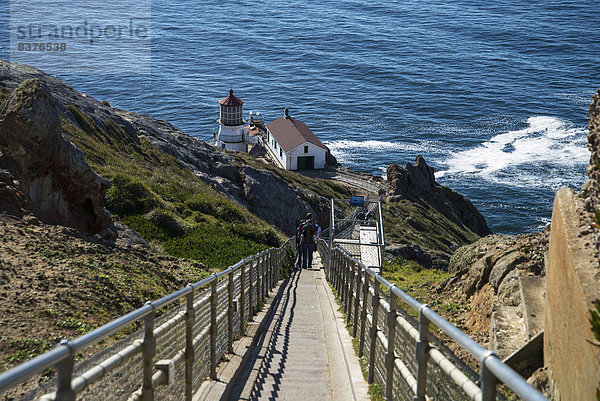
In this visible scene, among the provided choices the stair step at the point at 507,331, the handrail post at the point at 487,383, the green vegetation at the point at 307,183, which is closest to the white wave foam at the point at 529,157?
the green vegetation at the point at 307,183

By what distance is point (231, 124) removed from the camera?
79000 mm

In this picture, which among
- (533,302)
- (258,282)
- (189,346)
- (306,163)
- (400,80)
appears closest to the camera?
(189,346)

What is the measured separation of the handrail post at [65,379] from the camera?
2875mm

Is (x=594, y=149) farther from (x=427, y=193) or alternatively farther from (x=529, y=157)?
(x=529, y=157)

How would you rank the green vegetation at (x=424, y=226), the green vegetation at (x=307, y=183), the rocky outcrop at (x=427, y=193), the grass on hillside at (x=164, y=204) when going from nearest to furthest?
the grass on hillside at (x=164, y=204) → the green vegetation at (x=424, y=226) → the green vegetation at (x=307, y=183) → the rocky outcrop at (x=427, y=193)

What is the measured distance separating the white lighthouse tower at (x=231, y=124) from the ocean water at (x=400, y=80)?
12.7 metres

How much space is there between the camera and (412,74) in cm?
12488

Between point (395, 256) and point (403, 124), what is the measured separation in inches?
2904

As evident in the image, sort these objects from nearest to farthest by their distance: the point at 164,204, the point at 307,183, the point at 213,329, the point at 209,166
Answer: the point at 213,329 → the point at 164,204 → the point at 209,166 → the point at 307,183

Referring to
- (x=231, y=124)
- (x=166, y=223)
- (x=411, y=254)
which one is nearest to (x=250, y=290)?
(x=166, y=223)

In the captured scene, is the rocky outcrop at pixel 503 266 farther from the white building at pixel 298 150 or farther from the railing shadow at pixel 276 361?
the white building at pixel 298 150

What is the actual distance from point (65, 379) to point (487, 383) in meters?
2.01

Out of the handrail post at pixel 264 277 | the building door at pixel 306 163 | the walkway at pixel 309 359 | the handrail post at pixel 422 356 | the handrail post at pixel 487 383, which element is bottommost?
the walkway at pixel 309 359

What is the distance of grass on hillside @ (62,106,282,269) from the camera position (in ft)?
61.5
